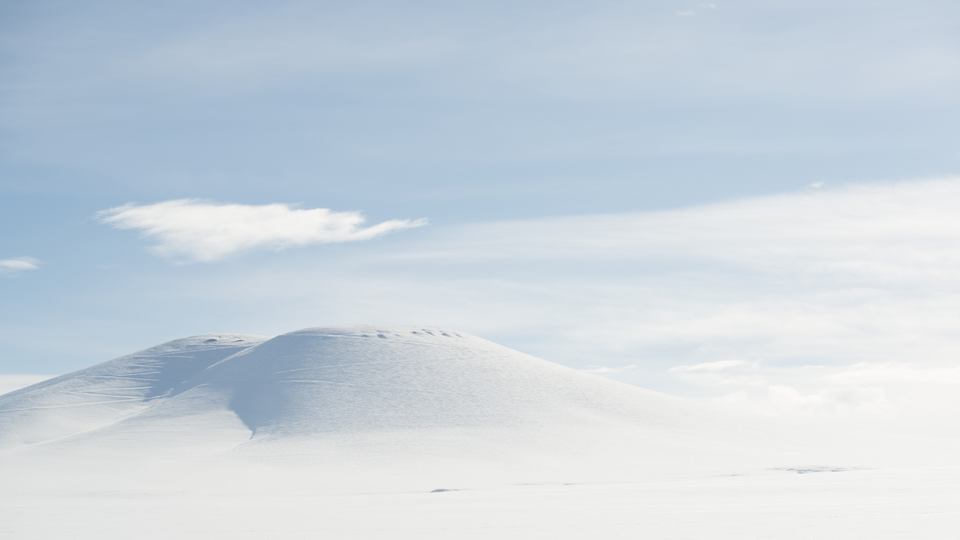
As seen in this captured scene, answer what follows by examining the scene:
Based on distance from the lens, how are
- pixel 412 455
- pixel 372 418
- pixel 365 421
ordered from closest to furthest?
pixel 412 455
pixel 365 421
pixel 372 418

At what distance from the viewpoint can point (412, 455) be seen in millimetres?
67875

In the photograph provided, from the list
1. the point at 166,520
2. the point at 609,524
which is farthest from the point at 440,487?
the point at 609,524

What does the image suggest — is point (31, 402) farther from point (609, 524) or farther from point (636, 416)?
point (609, 524)

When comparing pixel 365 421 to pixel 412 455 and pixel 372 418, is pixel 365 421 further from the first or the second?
pixel 412 455

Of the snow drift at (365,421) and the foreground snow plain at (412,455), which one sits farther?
the snow drift at (365,421)

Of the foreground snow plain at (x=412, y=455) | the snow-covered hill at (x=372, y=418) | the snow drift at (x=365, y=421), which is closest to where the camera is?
the foreground snow plain at (x=412, y=455)

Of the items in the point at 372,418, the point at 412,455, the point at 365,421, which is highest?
the point at 372,418

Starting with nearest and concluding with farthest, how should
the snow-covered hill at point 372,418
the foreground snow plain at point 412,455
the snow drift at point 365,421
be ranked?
1. the foreground snow plain at point 412,455
2. the snow drift at point 365,421
3. the snow-covered hill at point 372,418

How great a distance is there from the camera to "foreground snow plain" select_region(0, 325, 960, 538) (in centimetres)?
2802

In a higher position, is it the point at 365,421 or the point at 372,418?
the point at 372,418

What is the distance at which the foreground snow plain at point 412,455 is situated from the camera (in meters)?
28.0

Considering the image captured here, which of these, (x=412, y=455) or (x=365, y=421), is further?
(x=365, y=421)

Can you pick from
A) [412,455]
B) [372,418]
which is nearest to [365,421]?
[372,418]

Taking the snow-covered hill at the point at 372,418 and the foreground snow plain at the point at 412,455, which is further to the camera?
the snow-covered hill at the point at 372,418
